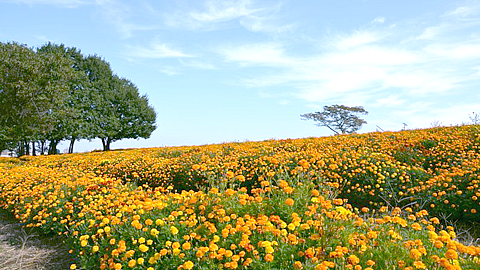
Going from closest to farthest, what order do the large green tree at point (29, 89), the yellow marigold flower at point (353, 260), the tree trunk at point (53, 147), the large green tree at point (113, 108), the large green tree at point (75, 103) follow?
the yellow marigold flower at point (353, 260) < the large green tree at point (29, 89) < the large green tree at point (75, 103) < the large green tree at point (113, 108) < the tree trunk at point (53, 147)

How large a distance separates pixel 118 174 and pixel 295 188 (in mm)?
8188

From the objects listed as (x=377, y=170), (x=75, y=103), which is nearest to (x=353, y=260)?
(x=377, y=170)

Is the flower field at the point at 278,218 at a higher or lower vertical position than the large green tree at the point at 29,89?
lower

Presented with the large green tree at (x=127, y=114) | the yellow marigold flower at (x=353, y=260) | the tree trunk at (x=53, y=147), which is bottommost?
the yellow marigold flower at (x=353, y=260)

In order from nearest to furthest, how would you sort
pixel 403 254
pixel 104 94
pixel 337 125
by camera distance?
pixel 403 254 → pixel 104 94 → pixel 337 125

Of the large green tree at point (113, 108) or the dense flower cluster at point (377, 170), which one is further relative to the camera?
the large green tree at point (113, 108)

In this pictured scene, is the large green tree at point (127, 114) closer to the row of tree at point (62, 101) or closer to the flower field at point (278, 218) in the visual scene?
the row of tree at point (62, 101)

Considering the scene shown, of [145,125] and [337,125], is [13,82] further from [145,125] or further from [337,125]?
[337,125]

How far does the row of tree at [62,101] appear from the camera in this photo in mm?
22672

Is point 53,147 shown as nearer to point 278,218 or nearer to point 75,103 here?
point 75,103

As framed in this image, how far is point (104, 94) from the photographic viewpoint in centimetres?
3216

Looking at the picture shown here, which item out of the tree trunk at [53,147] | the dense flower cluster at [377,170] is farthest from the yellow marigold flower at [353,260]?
the tree trunk at [53,147]

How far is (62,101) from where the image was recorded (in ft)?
80.7

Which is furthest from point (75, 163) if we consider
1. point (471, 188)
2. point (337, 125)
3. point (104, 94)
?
point (337, 125)
